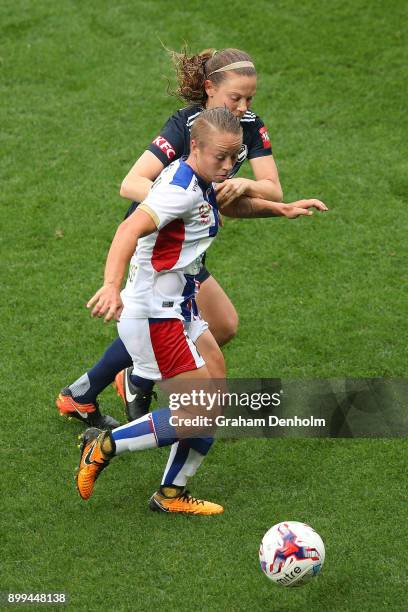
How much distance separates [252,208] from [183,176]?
2.35 feet

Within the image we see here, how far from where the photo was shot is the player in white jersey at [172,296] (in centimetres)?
538

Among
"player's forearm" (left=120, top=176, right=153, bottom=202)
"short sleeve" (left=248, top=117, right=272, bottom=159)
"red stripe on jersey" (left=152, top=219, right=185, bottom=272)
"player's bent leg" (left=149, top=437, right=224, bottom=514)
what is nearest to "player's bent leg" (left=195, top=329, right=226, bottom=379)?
"player's bent leg" (left=149, top=437, right=224, bottom=514)

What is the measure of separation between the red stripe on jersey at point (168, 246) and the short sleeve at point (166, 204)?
137 millimetres

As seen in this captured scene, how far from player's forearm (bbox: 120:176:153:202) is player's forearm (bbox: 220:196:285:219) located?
0.42 m

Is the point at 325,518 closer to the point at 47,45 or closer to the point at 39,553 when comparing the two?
the point at 39,553

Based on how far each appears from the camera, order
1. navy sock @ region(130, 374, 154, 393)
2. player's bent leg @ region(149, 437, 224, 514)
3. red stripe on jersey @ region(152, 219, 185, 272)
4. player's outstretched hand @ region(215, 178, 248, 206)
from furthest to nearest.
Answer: navy sock @ region(130, 374, 154, 393) → player's bent leg @ region(149, 437, 224, 514) → player's outstretched hand @ region(215, 178, 248, 206) → red stripe on jersey @ region(152, 219, 185, 272)

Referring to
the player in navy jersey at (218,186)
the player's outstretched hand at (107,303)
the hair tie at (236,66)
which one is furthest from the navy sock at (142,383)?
the hair tie at (236,66)

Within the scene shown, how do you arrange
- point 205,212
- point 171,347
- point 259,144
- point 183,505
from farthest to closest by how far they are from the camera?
point 259,144 < point 183,505 < point 171,347 < point 205,212

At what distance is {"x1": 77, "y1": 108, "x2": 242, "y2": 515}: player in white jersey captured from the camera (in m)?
5.38

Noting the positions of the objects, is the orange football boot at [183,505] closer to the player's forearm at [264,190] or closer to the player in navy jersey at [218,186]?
the player in navy jersey at [218,186]

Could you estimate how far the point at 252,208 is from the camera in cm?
603

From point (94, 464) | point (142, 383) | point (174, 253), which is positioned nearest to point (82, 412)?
point (142, 383)

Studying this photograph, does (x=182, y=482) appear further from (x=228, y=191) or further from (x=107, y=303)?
(x=228, y=191)

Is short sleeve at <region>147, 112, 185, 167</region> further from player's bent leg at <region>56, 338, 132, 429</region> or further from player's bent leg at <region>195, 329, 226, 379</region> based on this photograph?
player's bent leg at <region>56, 338, 132, 429</region>
